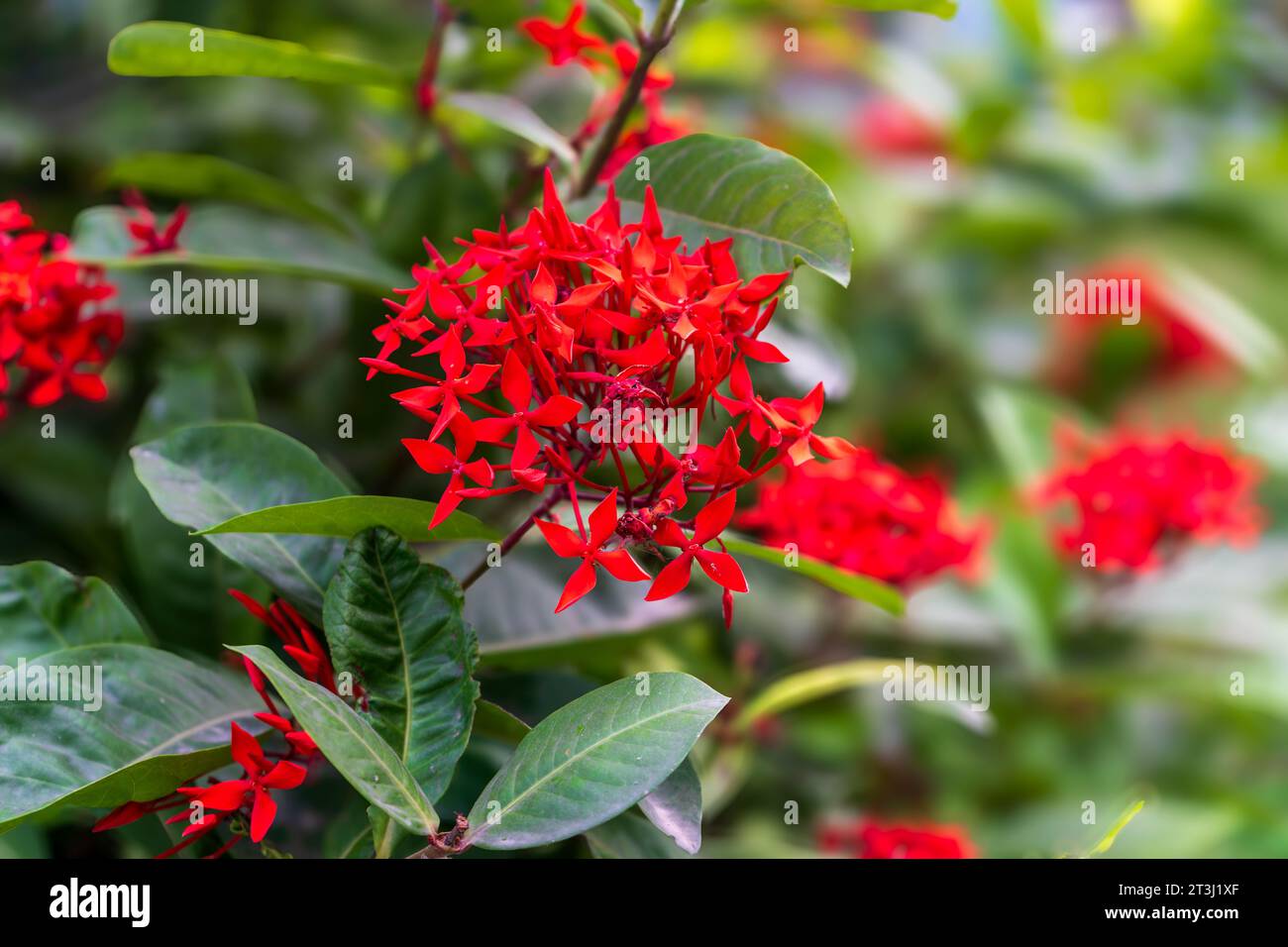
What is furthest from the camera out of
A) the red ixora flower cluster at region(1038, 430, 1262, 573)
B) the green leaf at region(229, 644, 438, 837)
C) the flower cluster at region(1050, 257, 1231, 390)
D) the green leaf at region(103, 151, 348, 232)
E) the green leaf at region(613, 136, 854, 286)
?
the flower cluster at region(1050, 257, 1231, 390)

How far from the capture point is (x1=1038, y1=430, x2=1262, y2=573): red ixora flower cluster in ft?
3.59

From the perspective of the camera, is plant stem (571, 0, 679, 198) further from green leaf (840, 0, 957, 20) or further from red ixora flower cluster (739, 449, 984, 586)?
red ixora flower cluster (739, 449, 984, 586)

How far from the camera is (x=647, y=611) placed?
82 cm

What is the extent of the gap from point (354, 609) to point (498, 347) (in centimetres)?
15

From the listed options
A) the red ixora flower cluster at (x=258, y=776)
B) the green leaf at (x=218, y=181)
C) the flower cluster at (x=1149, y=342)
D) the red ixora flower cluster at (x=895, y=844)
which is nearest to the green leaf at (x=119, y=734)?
the red ixora flower cluster at (x=258, y=776)

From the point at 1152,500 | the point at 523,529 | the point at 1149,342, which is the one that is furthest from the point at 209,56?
the point at 1149,342

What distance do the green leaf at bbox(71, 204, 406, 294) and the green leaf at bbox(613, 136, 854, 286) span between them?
0.66ft

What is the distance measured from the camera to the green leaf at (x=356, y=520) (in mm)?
557

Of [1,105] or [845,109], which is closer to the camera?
[1,105]

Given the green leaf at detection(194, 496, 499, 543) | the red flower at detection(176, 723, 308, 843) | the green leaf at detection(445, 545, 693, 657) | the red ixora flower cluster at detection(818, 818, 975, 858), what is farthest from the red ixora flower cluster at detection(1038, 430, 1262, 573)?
the red flower at detection(176, 723, 308, 843)

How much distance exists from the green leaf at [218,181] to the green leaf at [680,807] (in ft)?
1.63

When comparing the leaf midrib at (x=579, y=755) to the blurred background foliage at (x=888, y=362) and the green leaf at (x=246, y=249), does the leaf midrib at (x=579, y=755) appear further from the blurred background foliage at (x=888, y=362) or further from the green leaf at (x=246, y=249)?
the green leaf at (x=246, y=249)
